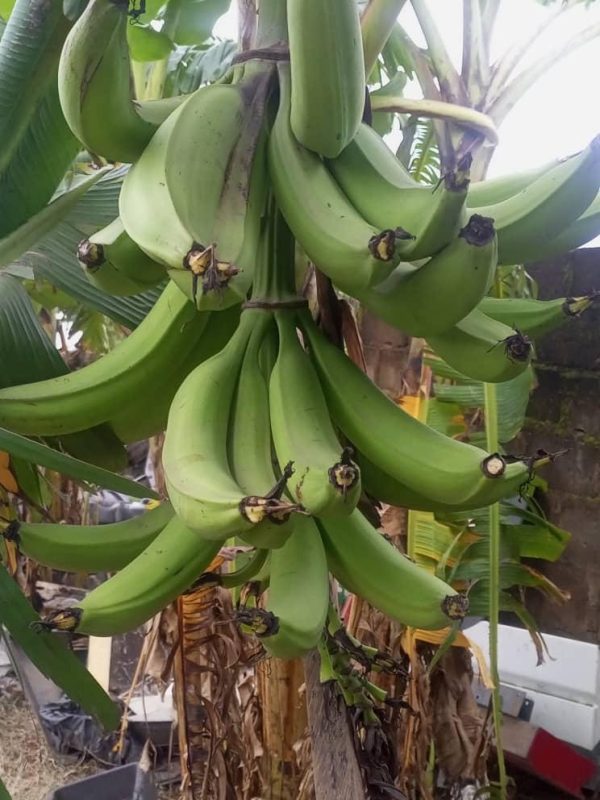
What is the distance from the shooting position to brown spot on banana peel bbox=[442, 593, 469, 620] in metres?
0.40

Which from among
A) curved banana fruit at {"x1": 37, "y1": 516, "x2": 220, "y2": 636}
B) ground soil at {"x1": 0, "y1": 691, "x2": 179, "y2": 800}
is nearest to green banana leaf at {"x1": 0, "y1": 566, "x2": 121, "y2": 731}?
curved banana fruit at {"x1": 37, "y1": 516, "x2": 220, "y2": 636}

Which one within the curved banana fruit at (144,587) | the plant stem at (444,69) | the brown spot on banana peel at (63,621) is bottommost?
the brown spot on banana peel at (63,621)

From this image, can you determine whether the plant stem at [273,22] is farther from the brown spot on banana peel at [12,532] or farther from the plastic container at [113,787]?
the plastic container at [113,787]

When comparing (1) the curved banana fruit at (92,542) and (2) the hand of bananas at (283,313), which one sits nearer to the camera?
(2) the hand of bananas at (283,313)

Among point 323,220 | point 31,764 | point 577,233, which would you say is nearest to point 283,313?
point 323,220

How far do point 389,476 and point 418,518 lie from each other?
0.67 m

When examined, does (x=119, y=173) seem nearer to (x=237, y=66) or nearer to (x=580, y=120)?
(x=237, y=66)

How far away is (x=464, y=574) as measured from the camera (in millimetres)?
1126

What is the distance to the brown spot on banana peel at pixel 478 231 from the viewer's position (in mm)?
330

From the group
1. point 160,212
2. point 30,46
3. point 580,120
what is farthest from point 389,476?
point 580,120

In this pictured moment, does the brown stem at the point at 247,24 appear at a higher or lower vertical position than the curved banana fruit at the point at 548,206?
higher

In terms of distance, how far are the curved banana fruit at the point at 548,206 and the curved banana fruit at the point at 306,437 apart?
14 cm

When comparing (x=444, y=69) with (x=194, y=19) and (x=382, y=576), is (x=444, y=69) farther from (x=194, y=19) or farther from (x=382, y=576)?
(x=382, y=576)

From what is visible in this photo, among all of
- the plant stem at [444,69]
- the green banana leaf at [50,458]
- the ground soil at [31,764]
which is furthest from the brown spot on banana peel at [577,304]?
the ground soil at [31,764]
